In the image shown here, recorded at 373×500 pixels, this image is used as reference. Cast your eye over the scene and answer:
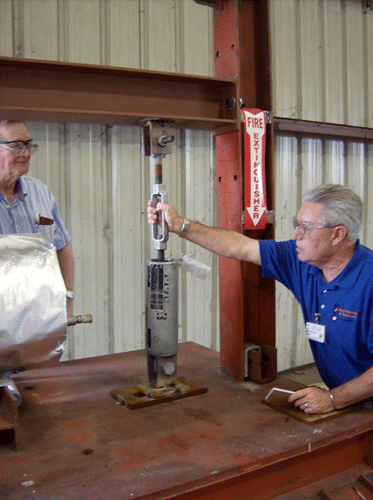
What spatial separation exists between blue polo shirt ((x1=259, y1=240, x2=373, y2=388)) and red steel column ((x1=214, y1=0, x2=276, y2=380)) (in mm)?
108

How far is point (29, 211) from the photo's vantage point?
7.12ft

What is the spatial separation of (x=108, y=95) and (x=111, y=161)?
4.87 feet

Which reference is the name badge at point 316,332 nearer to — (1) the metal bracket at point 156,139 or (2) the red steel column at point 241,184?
(2) the red steel column at point 241,184

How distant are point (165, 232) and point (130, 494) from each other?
82 cm

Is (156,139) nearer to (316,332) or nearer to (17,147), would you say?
(17,147)

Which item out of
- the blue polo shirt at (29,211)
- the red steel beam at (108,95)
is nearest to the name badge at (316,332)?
the red steel beam at (108,95)

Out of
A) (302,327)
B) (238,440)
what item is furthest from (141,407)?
(302,327)

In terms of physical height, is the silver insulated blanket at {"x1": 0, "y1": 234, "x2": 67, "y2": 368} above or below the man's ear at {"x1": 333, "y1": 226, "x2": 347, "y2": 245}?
below

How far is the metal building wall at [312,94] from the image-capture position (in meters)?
3.95

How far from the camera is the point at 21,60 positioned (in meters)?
1.45

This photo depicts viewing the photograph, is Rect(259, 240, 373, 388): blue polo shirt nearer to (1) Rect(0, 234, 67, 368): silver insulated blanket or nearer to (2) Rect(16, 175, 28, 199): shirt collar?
(1) Rect(0, 234, 67, 368): silver insulated blanket

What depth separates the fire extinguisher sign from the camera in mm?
1822

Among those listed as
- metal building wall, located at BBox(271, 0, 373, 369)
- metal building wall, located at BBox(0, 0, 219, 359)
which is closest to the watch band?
metal building wall, located at BBox(0, 0, 219, 359)

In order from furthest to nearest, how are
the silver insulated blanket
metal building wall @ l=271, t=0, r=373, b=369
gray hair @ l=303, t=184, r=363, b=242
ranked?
metal building wall @ l=271, t=0, r=373, b=369, gray hair @ l=303, t=184, r=363, b=242, the silver insulated blanket
